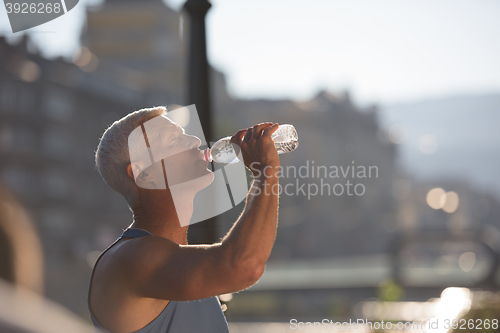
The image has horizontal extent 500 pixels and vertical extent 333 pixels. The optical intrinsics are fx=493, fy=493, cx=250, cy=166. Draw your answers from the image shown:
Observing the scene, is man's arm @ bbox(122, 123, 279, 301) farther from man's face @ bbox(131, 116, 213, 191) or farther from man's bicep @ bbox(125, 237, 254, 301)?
man's face @ bbox(131, 116, 213, 191)

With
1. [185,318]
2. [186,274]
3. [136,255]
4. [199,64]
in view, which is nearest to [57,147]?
[199,64]

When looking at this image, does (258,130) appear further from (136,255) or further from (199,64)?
(199,64)

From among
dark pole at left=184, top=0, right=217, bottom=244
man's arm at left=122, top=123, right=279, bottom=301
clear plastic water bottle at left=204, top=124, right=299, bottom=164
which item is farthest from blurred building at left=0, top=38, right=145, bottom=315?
man's arm at left=122, top=123, right=279, bottom=301

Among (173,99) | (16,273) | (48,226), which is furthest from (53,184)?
(16,273)

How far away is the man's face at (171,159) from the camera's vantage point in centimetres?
191

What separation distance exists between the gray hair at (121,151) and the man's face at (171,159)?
37 millimetres

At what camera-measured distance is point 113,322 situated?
1.65m

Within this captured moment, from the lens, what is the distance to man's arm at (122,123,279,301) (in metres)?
1.51

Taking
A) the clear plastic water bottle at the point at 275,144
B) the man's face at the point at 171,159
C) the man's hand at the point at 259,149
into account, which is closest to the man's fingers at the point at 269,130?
the man's hand at the point at 259,149

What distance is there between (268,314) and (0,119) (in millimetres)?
22461

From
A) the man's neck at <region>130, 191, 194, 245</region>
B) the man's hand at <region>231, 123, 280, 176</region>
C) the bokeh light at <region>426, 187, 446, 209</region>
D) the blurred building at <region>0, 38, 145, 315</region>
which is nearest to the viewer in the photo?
the man's hand at <region>231, 123, 280, 176</region>

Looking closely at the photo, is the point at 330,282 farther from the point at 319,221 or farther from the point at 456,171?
the point at 456,171

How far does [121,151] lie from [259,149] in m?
0.58

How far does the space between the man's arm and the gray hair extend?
1.14ft
